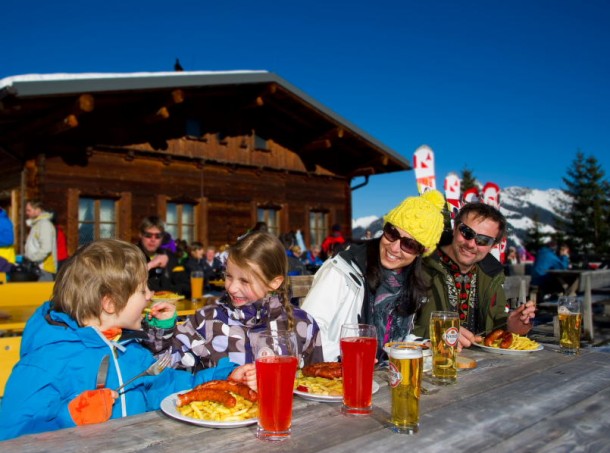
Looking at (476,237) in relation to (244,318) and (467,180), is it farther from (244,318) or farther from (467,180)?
(467,180)

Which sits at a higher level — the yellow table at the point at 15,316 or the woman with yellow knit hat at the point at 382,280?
the woman with yellow knit hat at the point at 382,280

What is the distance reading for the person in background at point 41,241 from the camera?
7.80m

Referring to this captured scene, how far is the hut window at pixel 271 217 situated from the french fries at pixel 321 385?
43.9 feet

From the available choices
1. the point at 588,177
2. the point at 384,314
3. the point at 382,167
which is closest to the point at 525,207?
the point at 588,177

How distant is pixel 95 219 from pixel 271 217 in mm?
5335

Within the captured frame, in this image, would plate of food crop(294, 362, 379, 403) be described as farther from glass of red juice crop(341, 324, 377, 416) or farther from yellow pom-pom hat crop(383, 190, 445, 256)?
yellow pom-pom hat crop(383, 190, 445, 256)

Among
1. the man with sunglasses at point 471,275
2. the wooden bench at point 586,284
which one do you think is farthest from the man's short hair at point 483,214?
the wooden bench at point 586,284

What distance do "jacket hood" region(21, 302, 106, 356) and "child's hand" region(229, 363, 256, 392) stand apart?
61 cm

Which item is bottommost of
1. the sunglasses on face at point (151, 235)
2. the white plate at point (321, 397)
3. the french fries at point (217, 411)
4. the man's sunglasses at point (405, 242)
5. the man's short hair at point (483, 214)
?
the white plate at point (321, 397)

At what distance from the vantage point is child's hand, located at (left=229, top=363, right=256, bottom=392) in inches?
72.3

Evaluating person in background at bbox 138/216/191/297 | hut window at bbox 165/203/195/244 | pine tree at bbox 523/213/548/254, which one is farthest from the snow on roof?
pine tree at bbox 523/213/548/254

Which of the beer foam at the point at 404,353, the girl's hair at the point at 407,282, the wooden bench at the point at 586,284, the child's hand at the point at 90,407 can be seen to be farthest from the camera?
the wooden bench at the point at 586,284

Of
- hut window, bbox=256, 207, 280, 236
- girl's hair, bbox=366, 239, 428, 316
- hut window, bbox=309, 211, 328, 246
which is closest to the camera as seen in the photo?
girl's hair, bbox=366, 239, 428, 316

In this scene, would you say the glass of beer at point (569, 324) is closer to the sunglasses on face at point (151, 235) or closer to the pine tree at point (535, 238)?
the sunglasses on face at point (151, 235)
